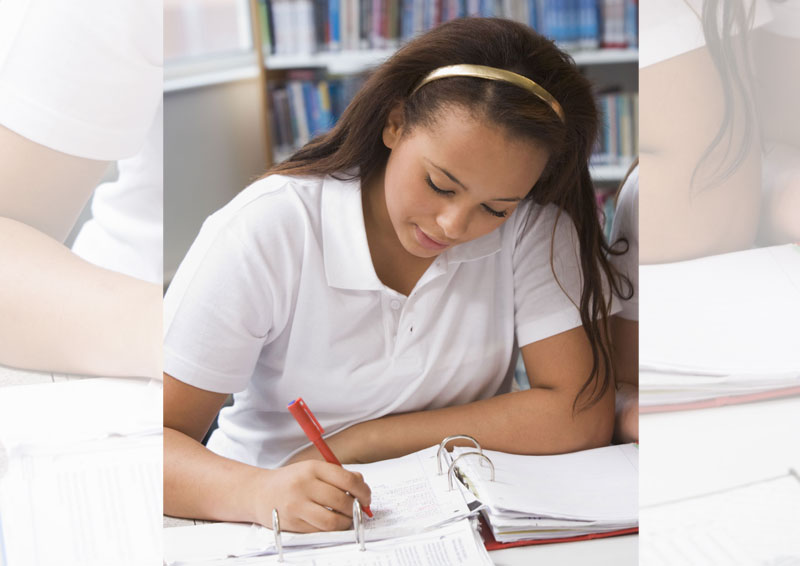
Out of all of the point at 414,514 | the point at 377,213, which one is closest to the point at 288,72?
the point at 377,213

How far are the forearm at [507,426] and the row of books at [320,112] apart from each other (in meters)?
1.95

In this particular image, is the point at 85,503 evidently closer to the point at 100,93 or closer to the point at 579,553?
the point at 100,93

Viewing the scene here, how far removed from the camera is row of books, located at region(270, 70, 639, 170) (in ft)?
9.31

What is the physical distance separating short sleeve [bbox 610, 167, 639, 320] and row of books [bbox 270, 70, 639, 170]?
68.4 inches

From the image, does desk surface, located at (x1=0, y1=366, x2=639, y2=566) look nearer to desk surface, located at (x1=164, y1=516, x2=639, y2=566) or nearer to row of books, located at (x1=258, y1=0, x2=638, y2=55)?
desk surface, located at (x1=164, y1=516, x2=639, y2=566)

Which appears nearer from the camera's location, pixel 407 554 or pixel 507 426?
pixel 407 554

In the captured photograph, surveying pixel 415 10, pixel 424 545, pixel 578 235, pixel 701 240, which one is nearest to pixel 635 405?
pixel 578 235

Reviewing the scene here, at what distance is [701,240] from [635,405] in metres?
0.61

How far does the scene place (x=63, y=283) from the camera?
590 millimetres

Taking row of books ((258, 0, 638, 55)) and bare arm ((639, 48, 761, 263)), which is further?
row of books ((258, 0, 638, 55))

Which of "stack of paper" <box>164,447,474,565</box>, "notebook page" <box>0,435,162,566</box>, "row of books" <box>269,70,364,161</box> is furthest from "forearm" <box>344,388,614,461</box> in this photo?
"row of books" <box>269,70,364,161</box>

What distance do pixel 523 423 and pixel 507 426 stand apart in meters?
0.02

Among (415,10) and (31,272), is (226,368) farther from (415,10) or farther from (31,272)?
(415,10)

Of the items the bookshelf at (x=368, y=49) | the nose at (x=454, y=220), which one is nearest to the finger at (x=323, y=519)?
the nose at (x=454, y=220)
